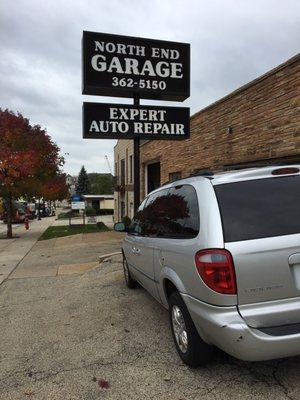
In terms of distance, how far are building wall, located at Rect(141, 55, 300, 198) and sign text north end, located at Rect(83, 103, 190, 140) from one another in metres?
1.33

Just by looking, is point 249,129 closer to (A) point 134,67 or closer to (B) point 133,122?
(B) point 133,122

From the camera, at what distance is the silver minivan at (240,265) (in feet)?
10.6

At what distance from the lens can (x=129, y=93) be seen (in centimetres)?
1140

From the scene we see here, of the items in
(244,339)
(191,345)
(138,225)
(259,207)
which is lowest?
(191,345)

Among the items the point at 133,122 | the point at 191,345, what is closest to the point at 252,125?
the point at 133,122

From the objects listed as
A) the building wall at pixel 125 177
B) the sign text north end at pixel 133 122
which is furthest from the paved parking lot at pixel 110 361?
the building wall at pixel 125 177

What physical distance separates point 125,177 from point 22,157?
31.3 feet

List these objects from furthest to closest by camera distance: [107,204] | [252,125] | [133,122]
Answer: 1. [107,204]
2. [133,122]
3. [252,125]

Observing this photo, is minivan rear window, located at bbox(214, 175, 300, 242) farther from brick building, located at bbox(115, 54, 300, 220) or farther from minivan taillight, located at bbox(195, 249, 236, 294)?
brick building, located at bbox(115, 54, 300, 220)

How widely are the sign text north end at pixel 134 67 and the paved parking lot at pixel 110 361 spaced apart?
5759 mm

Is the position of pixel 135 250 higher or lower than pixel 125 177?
lower

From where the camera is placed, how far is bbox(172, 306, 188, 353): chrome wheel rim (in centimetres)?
401

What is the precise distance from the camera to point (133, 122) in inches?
437

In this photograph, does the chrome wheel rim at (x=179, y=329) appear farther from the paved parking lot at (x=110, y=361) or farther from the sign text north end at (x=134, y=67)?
the sign text north end at (x=134, y=67)
